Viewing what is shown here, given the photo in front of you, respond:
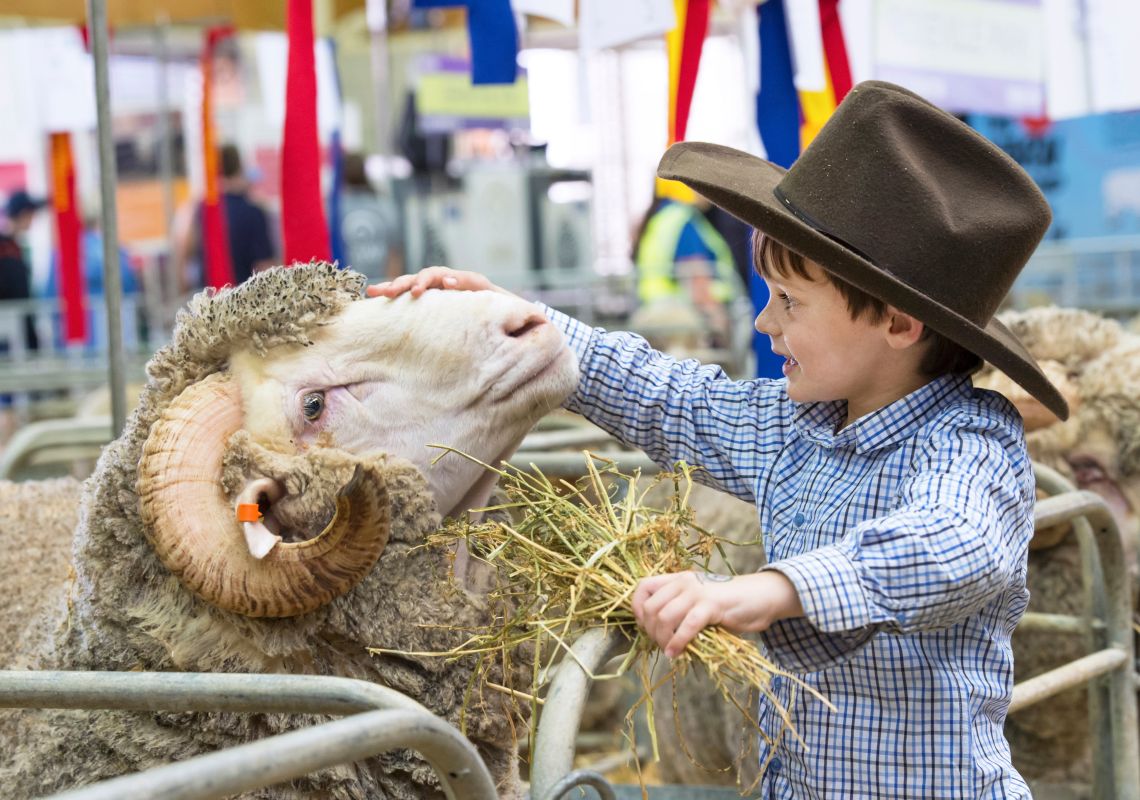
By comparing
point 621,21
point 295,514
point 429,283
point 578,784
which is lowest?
point 578,784

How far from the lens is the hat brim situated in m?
1.81

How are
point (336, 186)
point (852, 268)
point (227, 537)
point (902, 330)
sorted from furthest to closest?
point (336, 186)
point (227, 537)
point (902, 330)
point (852, 268)

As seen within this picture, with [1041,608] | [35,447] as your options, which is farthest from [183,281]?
[1041,608]

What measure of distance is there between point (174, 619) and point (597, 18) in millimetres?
2329

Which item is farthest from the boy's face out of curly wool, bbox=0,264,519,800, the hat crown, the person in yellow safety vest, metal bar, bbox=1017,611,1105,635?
the person in yellow safety vest

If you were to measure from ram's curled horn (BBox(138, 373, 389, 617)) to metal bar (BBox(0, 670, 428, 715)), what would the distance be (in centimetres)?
43

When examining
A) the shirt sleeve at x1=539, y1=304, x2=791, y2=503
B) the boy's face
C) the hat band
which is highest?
the hat band

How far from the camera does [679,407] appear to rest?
7.50ft

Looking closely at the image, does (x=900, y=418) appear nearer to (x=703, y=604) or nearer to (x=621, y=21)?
(x=703, y=604)

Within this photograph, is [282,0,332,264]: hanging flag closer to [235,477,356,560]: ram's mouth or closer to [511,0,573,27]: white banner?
[511,0,573,27]: white banner

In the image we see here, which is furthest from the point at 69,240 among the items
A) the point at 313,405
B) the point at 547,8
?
the point at 313,405

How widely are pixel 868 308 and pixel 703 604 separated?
2.14 feet

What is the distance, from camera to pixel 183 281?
10.5 metres

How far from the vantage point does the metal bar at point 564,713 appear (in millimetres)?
1554
